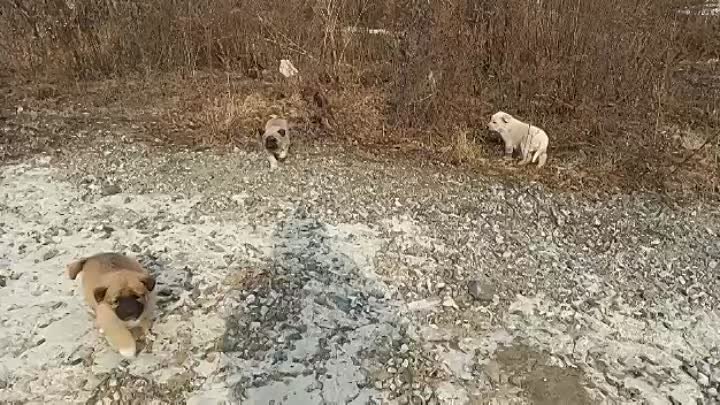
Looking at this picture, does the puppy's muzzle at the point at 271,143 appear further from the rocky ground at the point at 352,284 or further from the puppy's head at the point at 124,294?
the puppy's head at the point at 124,294

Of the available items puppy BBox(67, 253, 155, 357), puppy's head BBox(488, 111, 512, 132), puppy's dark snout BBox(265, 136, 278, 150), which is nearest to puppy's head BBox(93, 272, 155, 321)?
puppy BBox(67, 253, 155, 357)

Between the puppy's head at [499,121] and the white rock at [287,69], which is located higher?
the white rock at [287,69]

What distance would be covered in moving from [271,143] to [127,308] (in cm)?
244

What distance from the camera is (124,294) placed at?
2877 millimetres

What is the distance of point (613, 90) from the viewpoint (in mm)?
5645

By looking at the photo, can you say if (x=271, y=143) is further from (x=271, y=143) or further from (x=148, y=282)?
(x=148, y=282)

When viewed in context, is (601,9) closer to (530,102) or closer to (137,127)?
(530,102)

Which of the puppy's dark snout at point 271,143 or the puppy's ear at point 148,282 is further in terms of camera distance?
the puppy's dark snout at point 271,143

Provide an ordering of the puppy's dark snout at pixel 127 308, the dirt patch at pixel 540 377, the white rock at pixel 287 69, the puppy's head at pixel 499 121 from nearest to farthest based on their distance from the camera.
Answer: the puppy's dark snout at pixel 127 308, the dirt patch at pixel 540 377, the puppy's head at pixel 499 121, the white rock at pixel 287 69

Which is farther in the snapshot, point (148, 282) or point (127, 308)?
point (148, 282)

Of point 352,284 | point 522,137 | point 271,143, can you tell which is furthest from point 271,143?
point 522,137

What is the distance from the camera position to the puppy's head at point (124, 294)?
2.87 metres

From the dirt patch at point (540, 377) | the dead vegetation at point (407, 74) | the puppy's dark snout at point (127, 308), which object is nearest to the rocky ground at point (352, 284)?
the dirt patch at point (540, 377)

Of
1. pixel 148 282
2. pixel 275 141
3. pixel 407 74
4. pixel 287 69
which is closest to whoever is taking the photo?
pixel 148 282
